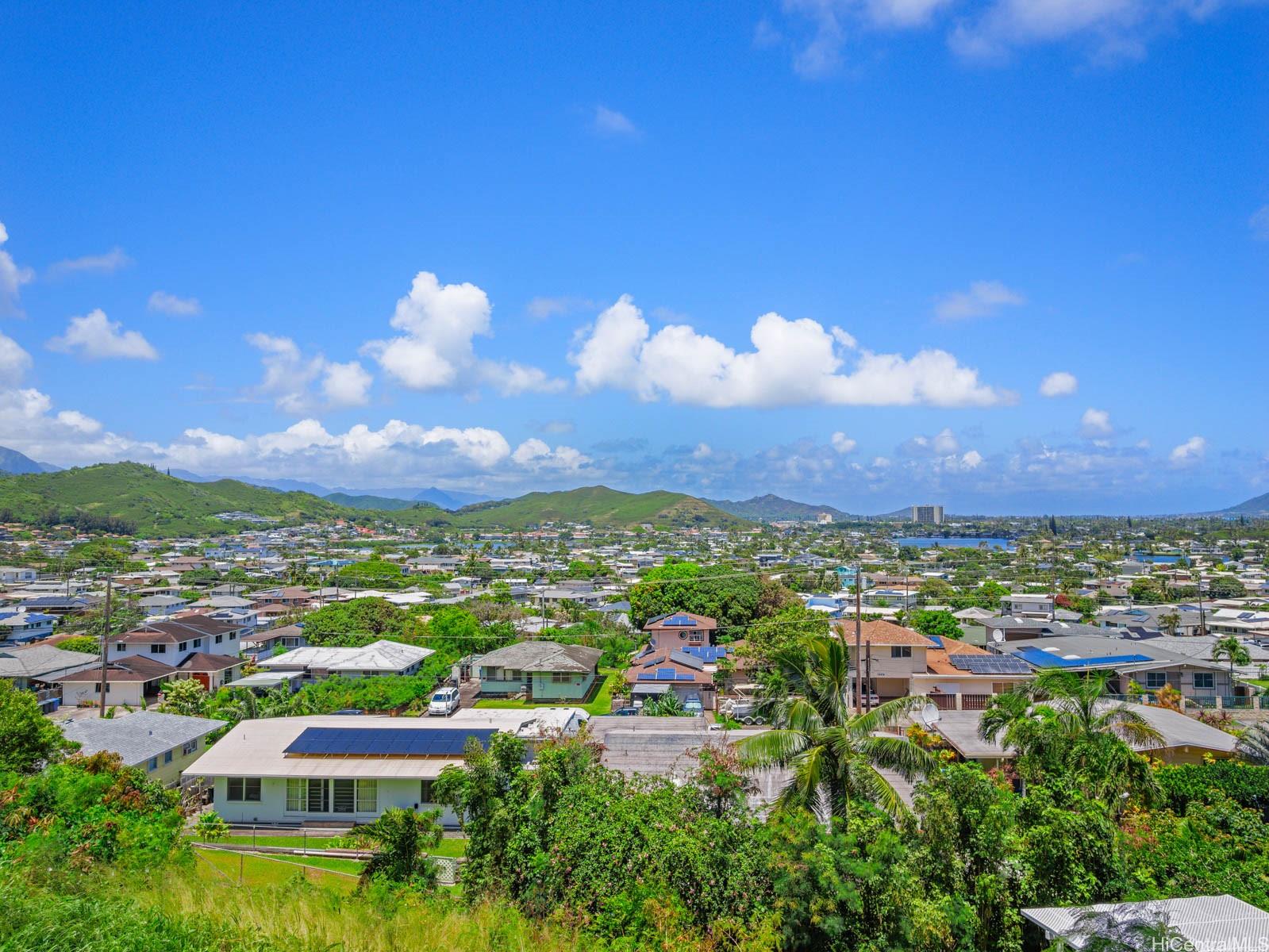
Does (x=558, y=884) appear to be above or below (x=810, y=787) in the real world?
below

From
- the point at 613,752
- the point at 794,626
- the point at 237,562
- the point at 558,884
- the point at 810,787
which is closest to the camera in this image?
the point at 558,884

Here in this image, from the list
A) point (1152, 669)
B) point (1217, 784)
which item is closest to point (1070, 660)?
point (1152, 669)

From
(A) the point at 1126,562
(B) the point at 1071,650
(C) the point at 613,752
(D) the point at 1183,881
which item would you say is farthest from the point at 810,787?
(A) the point at 1126,562

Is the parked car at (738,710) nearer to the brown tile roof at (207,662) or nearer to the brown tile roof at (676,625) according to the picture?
the brown tile roof at (676,625)

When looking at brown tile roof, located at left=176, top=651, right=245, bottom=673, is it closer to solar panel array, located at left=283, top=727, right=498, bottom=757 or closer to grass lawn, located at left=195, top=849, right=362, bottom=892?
solar panel array, located at left=283, top=727, right=498, bottom=757

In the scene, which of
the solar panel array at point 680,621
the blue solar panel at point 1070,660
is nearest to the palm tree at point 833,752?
the blue solar panel at point 1070,660

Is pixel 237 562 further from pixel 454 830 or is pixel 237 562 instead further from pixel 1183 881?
pixel 1183 881

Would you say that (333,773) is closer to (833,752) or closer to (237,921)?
(237,921)

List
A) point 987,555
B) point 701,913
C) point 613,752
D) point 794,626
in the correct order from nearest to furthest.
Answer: point 701,913 → point 613,752 → point 794,626 → point 987,555
